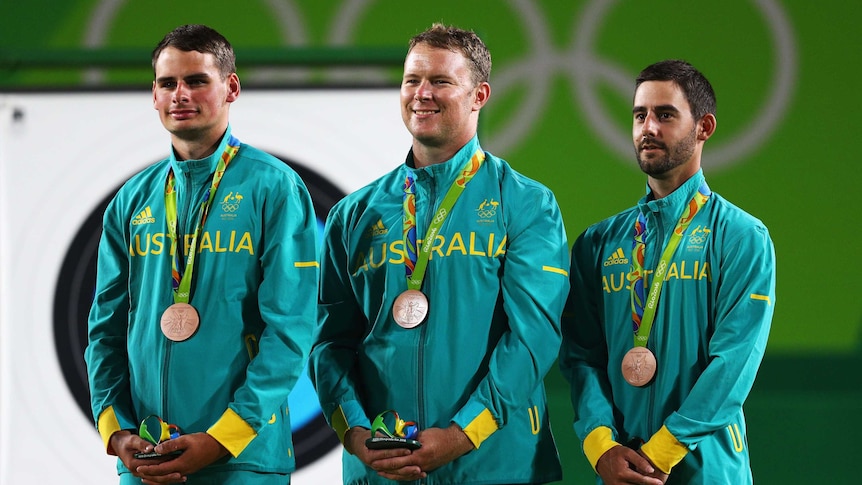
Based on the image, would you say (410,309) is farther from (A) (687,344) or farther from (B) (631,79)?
(B) (631,79)

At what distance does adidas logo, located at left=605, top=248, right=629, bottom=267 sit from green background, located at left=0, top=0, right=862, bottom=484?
193cm

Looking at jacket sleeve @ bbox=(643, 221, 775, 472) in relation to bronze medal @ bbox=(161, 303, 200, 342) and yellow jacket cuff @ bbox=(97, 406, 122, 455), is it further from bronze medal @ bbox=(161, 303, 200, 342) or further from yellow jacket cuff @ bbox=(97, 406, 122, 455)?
yellow jacket cuff @ bbox=(97, 406, 122, 455)

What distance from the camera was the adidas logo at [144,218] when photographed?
2.55 m

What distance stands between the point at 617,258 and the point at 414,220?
1.79 ft

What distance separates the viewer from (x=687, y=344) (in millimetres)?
2549

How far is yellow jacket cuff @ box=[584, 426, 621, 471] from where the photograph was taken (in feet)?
8.29

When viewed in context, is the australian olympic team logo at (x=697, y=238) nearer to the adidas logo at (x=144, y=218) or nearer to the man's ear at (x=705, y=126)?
the man's ear at (x=705, y=126)

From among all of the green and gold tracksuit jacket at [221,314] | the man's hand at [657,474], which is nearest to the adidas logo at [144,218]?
the green and gold tracksuit jacket at [221,314]

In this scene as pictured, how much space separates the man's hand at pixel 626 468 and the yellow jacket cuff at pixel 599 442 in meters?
0.01

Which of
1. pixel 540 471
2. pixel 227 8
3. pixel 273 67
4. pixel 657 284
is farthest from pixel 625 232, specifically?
pixel 227 8

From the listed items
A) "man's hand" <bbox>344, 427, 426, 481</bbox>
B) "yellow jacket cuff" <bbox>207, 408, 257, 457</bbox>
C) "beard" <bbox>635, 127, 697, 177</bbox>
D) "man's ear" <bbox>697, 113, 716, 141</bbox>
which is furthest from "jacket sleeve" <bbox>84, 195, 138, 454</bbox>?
"man's ear" <bbox>697, 113, 716, 141</bbox>

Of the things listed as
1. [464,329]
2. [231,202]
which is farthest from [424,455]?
[231,202]

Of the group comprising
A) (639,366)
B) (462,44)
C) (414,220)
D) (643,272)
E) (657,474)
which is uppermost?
(462,44)

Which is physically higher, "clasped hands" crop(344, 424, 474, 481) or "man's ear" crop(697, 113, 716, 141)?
"man's ear" crop(697, 113, 716, 141)
